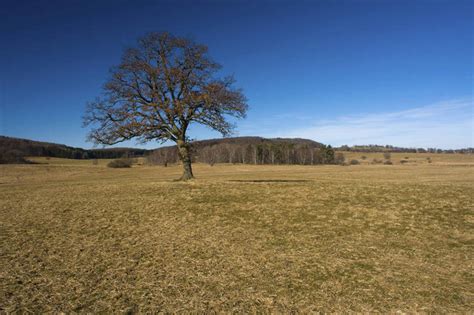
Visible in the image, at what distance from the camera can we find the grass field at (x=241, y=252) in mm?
5965

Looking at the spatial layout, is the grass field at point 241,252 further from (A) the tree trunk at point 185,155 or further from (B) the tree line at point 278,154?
(B) the tree line at point 278,154

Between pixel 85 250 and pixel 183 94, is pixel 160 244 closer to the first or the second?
pixel 85 250

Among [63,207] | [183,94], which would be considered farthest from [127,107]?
[63,207]

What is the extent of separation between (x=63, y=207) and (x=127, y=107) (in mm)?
10015

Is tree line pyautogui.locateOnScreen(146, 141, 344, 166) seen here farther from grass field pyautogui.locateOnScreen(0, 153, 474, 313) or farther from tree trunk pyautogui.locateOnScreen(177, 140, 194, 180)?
grass field pyautogui.locateOnScreen(0, 153, 474, 313)

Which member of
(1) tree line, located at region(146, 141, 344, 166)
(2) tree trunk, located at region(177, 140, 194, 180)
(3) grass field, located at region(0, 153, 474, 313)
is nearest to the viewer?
(3) grass field, located at region(0, 153, 474, 313)

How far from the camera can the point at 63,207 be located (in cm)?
1435

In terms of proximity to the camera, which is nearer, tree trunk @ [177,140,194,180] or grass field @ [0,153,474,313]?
grass field @ [0,153,474,313]

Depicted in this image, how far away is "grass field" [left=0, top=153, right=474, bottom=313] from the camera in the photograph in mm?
5965

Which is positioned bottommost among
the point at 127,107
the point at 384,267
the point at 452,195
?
the point at 384,267

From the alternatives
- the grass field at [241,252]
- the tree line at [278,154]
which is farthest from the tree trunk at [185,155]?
the tree line at [278,154]

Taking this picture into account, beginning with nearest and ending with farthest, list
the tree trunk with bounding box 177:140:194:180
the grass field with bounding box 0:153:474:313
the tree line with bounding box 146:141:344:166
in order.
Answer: the grass field with bounding box 0:153:474:313, the tree trunk with bounding box 177:140:194:180, the tree line with bounding box 146:141:344:166

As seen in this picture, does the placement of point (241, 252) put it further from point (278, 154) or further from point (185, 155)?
point (278, 154)

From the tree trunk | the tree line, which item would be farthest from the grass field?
the tree line
